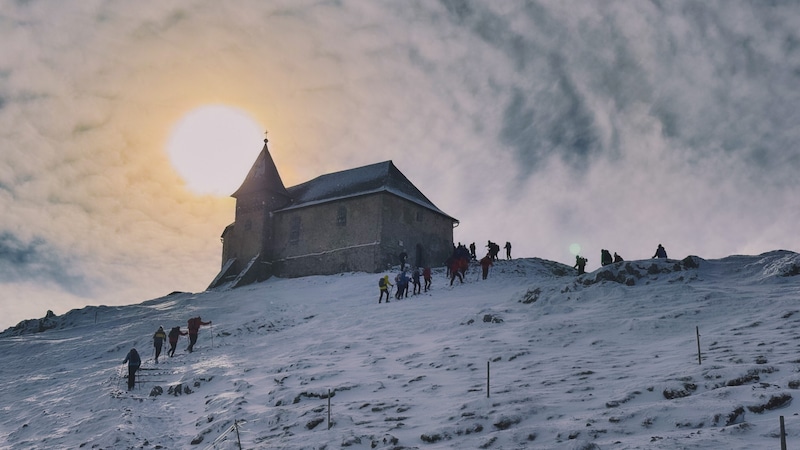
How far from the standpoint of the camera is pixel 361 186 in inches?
1543

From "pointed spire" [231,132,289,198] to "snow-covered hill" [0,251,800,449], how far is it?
752 inches

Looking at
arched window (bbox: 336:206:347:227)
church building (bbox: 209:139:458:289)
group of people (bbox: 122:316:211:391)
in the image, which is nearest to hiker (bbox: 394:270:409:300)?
group of people (bbox: 122:316:211:391)

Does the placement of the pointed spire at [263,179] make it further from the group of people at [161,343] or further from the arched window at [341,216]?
the group of people at [161,343]

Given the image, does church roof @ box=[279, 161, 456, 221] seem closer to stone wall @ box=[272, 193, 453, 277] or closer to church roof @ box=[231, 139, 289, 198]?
stone wall @ box=[272, 193, 453, 277]

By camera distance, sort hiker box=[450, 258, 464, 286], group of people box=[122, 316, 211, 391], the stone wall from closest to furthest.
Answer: group of people box=[122, 316, 211, 391]
hiker box=[450, 258, 464, 286]
the stone wall

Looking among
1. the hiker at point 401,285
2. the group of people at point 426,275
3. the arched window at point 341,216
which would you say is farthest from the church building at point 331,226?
the hiker at point 401,285

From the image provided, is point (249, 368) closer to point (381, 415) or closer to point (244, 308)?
point (381, 415)

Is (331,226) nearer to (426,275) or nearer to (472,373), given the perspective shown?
(426,275)

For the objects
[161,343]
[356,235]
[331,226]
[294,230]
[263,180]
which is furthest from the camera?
[263,180]

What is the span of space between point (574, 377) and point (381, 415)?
3581mm

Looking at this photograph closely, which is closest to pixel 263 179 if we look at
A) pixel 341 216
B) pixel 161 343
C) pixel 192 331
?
pixel 341 216

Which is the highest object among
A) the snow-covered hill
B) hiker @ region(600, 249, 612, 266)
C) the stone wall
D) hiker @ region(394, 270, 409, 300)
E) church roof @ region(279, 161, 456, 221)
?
church roof @ region(279, 161, 456, 221)

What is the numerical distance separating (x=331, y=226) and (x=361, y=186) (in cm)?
335

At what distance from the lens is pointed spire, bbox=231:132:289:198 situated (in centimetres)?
4341
